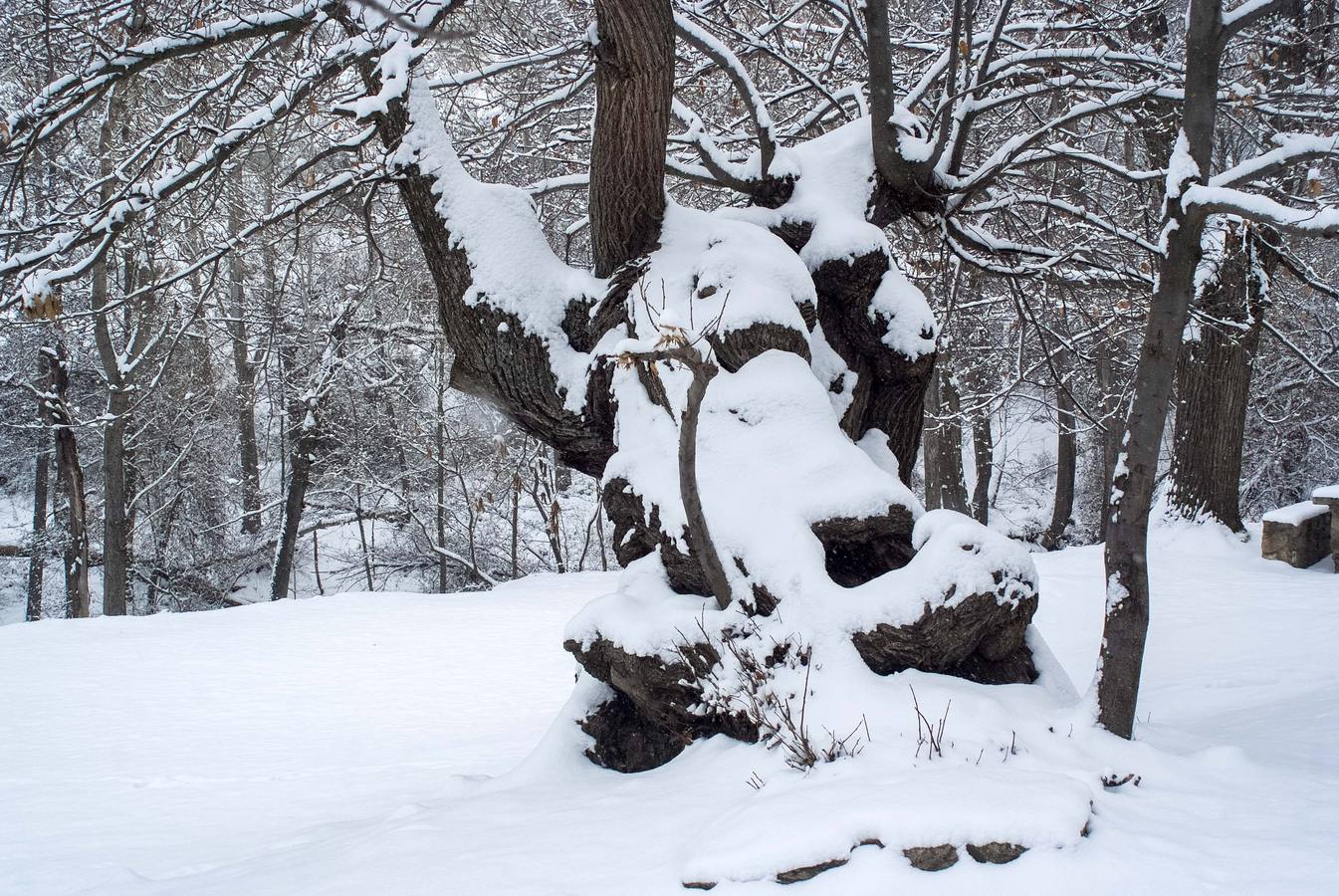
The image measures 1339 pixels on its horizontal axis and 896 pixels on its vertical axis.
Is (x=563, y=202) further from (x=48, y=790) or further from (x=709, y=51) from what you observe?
(x=48, y=790)

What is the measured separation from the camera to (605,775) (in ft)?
13.5

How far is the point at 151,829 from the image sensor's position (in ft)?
15.4

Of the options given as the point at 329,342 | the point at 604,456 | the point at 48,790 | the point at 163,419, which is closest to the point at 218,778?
the point at 48,790

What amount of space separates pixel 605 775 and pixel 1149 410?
2803 millimetres

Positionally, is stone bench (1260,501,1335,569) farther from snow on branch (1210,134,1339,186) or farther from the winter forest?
snow on branch (1210,134,1339,186)

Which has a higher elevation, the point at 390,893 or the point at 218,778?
the point at 390,893

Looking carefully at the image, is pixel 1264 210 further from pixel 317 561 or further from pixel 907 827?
pixel 317 561

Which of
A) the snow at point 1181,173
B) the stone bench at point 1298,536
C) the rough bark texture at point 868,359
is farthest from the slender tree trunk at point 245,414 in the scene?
the stone bench at point 1298,536

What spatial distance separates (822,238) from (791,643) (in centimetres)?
227

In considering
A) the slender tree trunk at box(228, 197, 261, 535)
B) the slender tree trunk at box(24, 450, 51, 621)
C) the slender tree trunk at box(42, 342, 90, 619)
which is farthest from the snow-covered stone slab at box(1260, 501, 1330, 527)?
the slender tree trunk at box(24, 450, 51, 621)

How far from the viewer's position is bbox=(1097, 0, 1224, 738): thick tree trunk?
3391 mm

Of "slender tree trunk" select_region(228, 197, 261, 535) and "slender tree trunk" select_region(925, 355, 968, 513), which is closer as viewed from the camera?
"slender tree trunk" select_region(925, 355, 968, 513)

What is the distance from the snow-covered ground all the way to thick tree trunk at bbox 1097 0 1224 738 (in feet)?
0.85

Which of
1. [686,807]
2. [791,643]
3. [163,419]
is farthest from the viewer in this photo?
[163,419]
